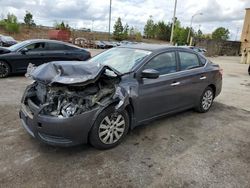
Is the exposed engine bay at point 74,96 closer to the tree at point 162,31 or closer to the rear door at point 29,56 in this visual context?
the rear door at point 29,56

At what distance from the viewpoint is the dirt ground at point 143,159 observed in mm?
2975

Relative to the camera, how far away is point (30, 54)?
8992 mm

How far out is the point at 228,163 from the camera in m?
3.49

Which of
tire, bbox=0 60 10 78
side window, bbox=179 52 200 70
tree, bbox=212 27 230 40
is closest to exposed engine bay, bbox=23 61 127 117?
side window, bbox=179 52 200 70

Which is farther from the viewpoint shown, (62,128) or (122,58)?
(122,58)

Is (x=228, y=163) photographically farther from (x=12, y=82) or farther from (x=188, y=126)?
(x=12, y=82)

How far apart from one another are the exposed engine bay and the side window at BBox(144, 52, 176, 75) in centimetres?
92

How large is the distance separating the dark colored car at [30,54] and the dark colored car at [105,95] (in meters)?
5.00

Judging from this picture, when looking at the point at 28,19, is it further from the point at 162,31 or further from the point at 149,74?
the point at 149,74

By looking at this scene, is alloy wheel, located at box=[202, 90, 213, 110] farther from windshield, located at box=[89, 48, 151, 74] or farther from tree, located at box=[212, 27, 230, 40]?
tree, located at box=[212, 27, 230, 40]

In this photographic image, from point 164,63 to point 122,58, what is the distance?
76 cm

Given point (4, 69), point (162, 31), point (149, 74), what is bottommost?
point (4, 69)

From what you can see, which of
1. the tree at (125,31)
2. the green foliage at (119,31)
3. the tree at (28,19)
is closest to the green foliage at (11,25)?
the tree at (28,19)

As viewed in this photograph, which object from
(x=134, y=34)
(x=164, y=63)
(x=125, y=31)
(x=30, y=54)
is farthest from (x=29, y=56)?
(x=134, y=34)
